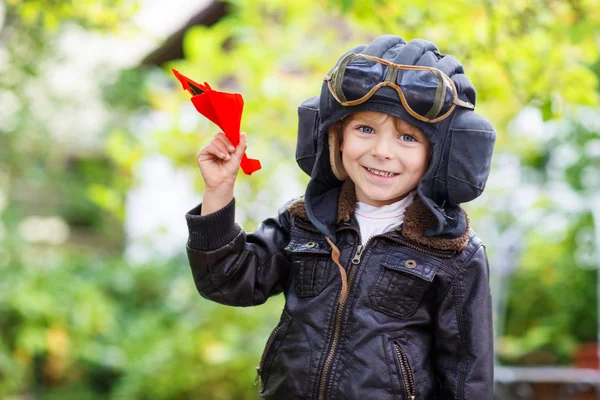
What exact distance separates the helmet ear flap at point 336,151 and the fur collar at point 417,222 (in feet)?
0.23

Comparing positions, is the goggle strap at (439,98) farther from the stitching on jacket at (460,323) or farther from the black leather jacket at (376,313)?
the stitching on jacket at (460,323)

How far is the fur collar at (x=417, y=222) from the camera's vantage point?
2.13 meters

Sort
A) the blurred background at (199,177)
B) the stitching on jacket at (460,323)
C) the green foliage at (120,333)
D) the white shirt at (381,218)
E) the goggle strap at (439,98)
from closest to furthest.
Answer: the goggle strap at (439,98)
the stitching on jacket at (460,323)
the white shirt at (381,218)
the blurred background at (199,177)
the green foliage at (120,333)

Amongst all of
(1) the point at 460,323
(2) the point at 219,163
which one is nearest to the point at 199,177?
(2) the point at 219,163

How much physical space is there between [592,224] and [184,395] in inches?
174

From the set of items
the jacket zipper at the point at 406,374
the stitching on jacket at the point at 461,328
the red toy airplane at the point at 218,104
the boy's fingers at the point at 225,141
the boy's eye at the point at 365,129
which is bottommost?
the jacket zipper at the point at 406,374

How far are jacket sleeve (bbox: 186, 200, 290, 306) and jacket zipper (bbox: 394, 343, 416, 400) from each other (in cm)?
43

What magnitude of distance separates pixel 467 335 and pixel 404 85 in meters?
0.65

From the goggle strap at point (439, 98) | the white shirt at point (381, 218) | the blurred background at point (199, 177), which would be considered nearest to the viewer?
the goggle strap at point (439, 98)

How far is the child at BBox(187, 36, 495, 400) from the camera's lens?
6.79ft

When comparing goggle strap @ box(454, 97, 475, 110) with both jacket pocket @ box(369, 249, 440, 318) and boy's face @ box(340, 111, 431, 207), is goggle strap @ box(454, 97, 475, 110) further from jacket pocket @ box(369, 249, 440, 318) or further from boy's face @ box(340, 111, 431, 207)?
jacket pocket @ box(369, 249, 440, 318)

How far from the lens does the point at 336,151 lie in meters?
2.24

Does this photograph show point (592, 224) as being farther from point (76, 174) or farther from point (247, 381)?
point (76, 174)

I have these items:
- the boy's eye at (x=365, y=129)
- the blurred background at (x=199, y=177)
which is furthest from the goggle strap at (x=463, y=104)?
the blurred background at (x=199, y=177)
